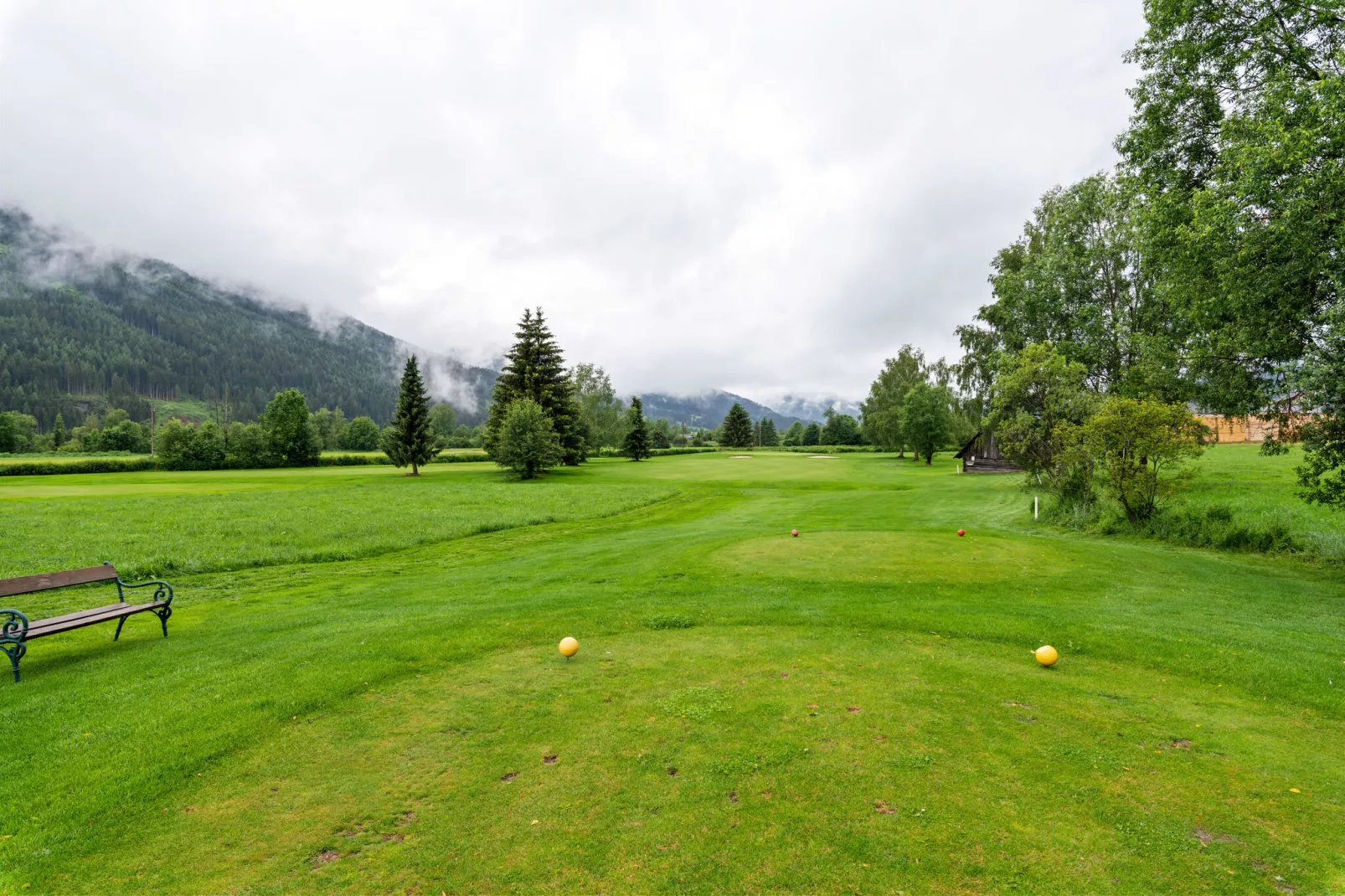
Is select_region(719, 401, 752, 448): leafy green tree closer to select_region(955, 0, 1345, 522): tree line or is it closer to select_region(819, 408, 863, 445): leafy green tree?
select_region(819, 408, 863, 445): leafy green tree

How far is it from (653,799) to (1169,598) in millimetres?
11885

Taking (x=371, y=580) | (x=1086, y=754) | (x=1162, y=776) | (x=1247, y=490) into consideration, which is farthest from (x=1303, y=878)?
(x=1247, y=490)

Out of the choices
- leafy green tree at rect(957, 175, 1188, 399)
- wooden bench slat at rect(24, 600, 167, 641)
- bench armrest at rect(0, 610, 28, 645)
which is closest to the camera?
bench armrest at rect(0, 610, 28, 645)

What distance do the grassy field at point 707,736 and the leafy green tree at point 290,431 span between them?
7221 centimetres

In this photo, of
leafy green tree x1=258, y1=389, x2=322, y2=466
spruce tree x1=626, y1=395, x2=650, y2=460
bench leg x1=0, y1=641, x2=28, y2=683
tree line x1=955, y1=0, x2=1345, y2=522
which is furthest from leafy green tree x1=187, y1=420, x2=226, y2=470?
tree line x1=955, y1=0, x2=1345, y2=522

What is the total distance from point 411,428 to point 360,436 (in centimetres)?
8313

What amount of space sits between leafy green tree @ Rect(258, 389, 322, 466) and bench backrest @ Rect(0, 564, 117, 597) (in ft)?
243

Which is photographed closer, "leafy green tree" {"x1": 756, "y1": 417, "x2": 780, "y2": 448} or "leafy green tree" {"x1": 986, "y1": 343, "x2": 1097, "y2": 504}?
"leafy green tree" {"x1": 986, "y1": 343, "x2": 1097, "y2": 504}

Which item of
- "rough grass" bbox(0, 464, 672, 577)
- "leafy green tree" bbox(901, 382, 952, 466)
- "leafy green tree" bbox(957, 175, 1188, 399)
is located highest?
"leafy green tree" bbox(957, 175, 1188, 399)

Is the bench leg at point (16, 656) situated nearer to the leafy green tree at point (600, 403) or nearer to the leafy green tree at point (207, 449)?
the leafy green tree at point (600, 403)

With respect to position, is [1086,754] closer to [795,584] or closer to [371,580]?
[795,584]

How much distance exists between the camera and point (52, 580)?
8.54 meters

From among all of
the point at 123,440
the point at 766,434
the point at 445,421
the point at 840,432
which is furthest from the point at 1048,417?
the point at 445,421

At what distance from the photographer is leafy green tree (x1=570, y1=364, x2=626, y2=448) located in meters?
80.9
